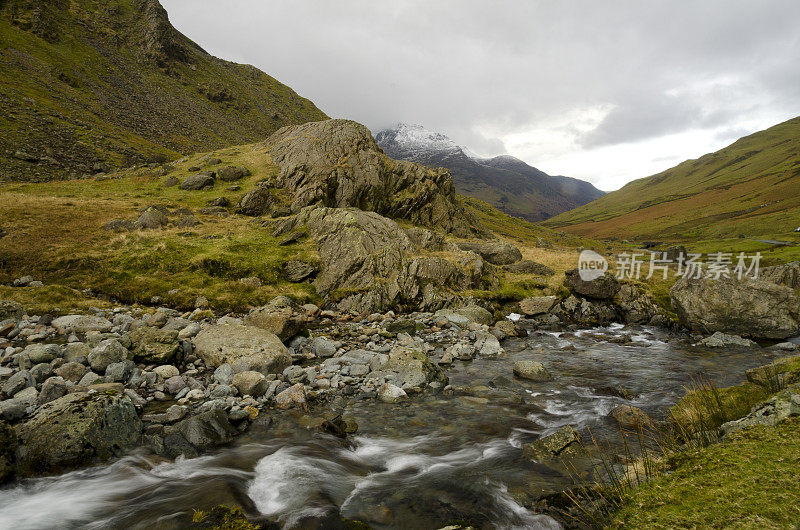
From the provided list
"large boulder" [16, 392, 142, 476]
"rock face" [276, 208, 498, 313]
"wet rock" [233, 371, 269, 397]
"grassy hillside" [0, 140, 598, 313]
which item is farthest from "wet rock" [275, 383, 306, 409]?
"rock face" [276, 208, 498, 313]

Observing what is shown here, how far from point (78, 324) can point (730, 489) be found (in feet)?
79.5

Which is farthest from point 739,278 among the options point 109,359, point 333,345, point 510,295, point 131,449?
point 109,359

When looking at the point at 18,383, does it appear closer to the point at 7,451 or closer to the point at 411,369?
the point at 7,451

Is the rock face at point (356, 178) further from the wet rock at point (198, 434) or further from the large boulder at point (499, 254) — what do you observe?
the wet rock at point (198, 434)

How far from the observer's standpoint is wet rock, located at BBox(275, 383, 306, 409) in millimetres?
13328

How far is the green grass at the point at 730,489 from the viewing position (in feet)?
11.3

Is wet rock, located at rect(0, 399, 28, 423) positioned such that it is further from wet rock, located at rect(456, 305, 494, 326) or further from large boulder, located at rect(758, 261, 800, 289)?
large boulder, located at rect(758, 261, 800, 289)

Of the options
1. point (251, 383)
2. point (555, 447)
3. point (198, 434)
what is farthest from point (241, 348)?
point (555, 447)

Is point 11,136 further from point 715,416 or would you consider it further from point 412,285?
point 715,416

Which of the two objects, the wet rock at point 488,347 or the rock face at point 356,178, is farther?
the rock face at point 356,178

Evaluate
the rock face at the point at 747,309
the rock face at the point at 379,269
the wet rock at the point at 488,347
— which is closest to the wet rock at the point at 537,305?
the rock face at the point at 379,269

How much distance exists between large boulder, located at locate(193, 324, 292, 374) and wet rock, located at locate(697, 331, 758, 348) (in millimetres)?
27107

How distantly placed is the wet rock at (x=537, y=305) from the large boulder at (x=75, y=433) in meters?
29.3

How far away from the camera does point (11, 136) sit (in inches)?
2650
